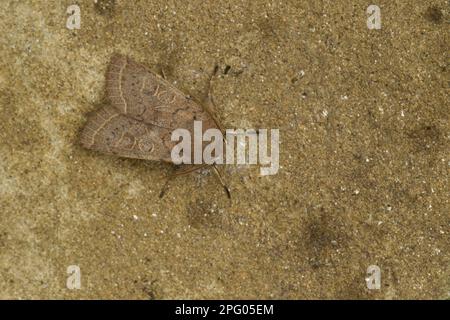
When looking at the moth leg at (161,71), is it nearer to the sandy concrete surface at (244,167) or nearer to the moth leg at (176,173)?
the sandy concrete surface at (244,167)

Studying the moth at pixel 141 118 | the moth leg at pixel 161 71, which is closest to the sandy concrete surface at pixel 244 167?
the moth leg at pixel 161 71

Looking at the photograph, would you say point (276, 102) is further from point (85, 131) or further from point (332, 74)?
point (85, 131)

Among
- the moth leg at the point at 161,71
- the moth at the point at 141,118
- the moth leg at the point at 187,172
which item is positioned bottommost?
the moth leg at the point at 187,172

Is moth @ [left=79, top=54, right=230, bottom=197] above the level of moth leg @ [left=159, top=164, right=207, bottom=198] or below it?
above

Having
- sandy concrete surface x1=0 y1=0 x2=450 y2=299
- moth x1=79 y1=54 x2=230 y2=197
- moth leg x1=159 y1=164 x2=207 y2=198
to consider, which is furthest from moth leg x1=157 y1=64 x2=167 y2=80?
moth leg x1=159 y1=164 x2=207 y2=198

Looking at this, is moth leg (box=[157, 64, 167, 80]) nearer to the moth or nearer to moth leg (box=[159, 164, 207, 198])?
the moth
